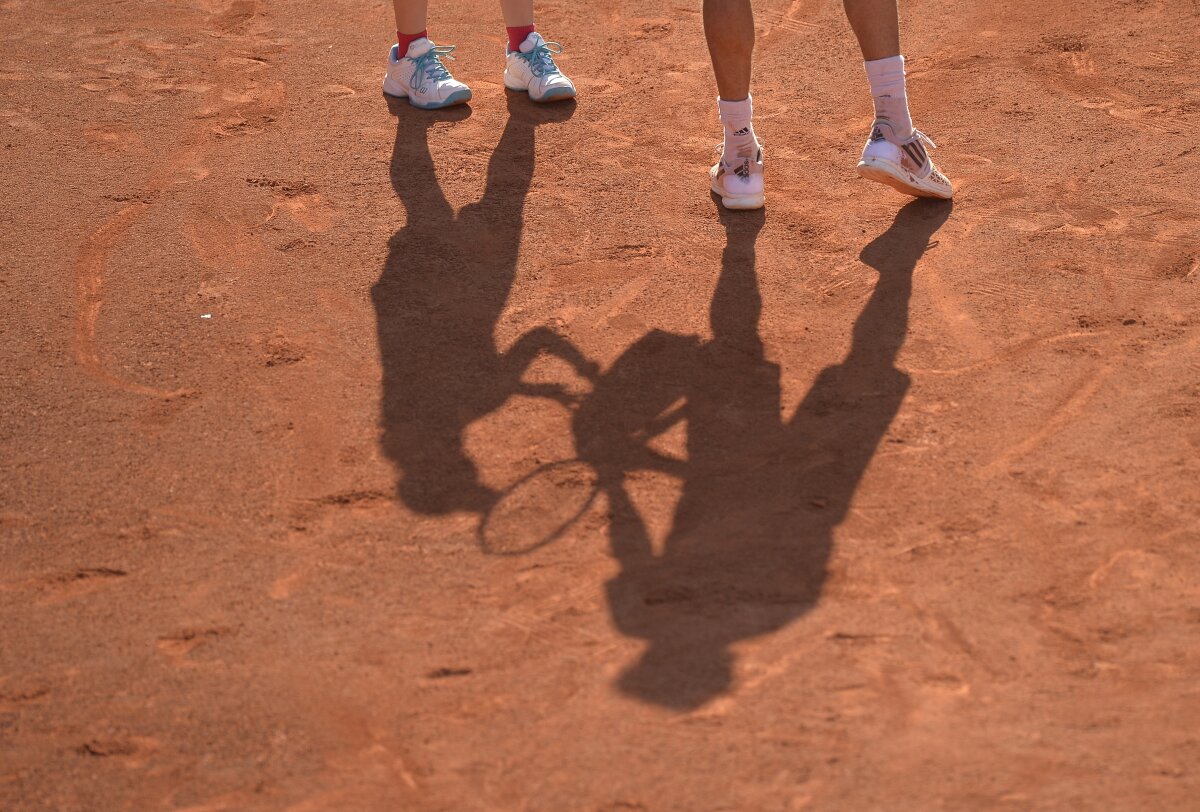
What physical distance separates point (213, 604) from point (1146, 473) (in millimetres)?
2361

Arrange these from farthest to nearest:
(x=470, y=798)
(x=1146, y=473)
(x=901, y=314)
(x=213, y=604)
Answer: (x=901, y=314), (x=1146, y=473), (x=213, y=604), (x=470, y=798)

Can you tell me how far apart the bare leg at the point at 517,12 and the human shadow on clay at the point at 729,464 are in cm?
185

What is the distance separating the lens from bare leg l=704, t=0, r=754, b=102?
4.49 m

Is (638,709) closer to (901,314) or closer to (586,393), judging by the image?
(586,393)

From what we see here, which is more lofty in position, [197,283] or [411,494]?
[197,283]

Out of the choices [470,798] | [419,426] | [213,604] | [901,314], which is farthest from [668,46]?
[470,798]

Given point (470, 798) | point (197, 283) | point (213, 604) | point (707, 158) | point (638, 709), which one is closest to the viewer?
point (470, 798)

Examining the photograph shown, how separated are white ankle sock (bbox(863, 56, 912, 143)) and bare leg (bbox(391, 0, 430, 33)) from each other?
2096mm

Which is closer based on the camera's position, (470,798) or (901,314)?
(470,798)

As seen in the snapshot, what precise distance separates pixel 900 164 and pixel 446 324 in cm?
167

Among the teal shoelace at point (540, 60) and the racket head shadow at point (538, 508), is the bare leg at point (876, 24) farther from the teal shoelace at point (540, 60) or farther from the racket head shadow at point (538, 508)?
the racket head shadow at point (538, 508)

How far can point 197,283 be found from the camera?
4484mm

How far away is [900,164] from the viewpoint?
4.56m

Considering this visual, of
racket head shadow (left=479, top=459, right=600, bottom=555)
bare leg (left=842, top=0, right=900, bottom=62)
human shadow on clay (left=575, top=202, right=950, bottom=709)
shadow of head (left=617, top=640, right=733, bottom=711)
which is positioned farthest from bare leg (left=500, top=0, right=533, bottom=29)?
shadow of head (left=617, top=640, right=733, bottom=711)
